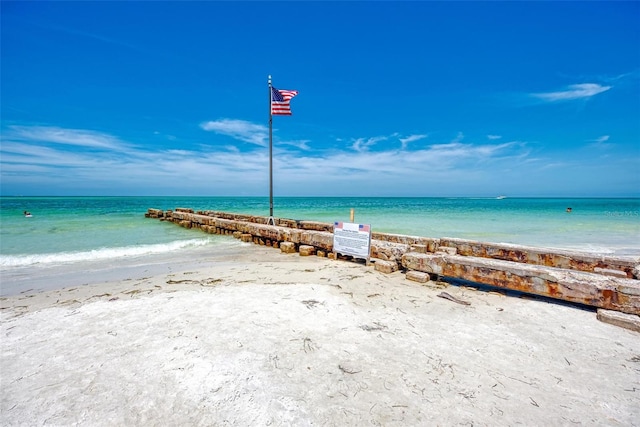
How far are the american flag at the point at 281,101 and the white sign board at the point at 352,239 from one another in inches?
275

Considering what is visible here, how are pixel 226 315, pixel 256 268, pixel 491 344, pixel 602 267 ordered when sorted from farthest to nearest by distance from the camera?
pixel 256 268
pixel 602 267
pixel 226 315
pixel 491 344

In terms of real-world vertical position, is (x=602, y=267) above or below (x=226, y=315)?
above

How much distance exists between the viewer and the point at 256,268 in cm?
786

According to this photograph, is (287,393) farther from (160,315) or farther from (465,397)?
(160,315)

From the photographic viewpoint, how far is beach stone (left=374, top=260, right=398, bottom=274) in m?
7.02

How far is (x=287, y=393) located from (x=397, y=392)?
1095 mm

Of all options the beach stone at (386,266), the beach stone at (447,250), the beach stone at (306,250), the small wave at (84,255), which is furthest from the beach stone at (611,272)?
the small wave at (84,255)

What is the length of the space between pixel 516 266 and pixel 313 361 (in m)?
4.43

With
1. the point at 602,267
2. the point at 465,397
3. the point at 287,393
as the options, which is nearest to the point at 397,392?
the point at 465,397

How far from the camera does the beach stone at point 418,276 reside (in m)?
6.28

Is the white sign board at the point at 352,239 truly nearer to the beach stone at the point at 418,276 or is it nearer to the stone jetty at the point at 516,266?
the stone jetty at the point at 516,266

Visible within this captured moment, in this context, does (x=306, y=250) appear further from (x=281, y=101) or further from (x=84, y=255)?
(x=84, y=255)

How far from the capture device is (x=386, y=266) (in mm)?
7043

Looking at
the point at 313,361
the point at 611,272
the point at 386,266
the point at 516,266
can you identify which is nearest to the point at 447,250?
the point at 386,266
